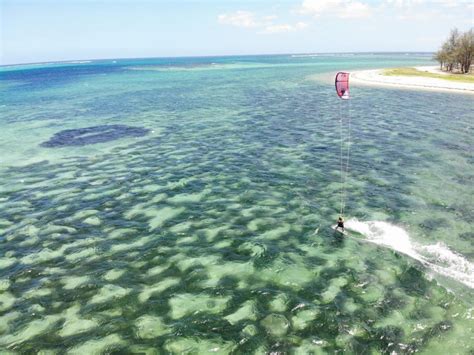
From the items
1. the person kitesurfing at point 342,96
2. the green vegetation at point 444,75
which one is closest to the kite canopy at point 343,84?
the person kitesurfing at point 342,96

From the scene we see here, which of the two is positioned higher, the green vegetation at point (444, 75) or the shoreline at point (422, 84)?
the green vegetation at point (444, 75)

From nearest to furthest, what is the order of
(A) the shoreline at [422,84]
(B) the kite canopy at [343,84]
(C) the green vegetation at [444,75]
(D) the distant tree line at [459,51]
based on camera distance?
(B) the kite canopy at [343,84]
(A) the shoreline at [422,84]
(C) the green vegetation at [444,75]
(D) the distant tree line at [459,51]

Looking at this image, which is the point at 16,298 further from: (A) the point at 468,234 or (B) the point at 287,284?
(A) the point at 468,234

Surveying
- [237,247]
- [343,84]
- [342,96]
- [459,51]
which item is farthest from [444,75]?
[237,247]

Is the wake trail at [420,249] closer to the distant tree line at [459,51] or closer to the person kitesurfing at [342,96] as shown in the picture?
the person kitesurfing at [342,96]

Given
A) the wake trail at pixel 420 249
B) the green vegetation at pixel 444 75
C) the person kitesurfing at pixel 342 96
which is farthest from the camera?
the green vegetation at pixel 444 75

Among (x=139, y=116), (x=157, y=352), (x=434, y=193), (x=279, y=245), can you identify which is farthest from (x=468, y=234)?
(x=139, y=116)

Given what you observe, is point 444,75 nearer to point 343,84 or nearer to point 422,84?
point 422,84
